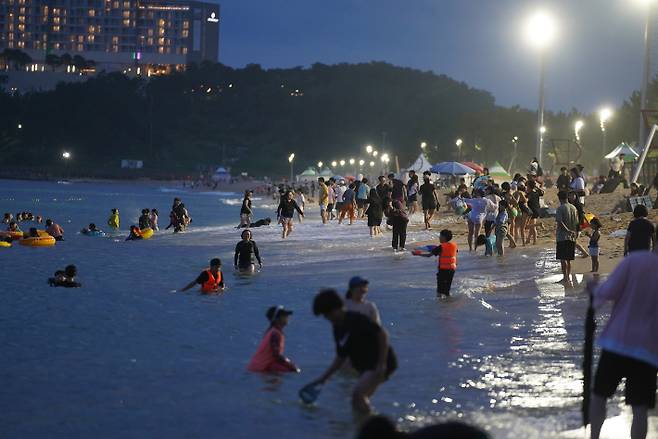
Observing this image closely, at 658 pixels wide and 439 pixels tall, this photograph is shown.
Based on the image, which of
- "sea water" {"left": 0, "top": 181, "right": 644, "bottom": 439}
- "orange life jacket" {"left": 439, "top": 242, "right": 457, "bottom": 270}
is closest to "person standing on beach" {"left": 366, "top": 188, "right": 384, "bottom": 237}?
"sea water" {"left": 0, "top": 181, "right": 644, "bottom": 439}

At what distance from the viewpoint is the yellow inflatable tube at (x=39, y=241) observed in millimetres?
29516

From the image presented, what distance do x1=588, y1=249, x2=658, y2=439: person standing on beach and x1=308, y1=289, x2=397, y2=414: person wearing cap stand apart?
1.49 metres

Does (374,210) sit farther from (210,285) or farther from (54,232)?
(210,285)

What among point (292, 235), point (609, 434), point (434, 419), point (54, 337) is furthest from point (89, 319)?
point (292, 235)

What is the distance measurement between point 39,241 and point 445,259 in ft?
57.9

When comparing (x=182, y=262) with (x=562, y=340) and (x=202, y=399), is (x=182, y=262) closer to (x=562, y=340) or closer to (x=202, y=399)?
(x=562, y=340)

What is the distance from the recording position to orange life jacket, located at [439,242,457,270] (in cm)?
1509

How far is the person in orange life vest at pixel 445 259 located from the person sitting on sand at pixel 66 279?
6.84m

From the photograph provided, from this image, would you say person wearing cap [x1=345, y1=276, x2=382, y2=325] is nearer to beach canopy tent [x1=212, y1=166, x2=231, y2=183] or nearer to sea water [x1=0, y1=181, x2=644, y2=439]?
sea water [x1=0, y1=181, x2=644, y2=439]

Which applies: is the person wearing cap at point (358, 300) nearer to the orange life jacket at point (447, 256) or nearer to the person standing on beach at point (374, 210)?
the orange life jacket at point (447, 256)

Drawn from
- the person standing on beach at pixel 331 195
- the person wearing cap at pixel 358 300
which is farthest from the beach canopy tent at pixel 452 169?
the person wearing cap at pixel 358 300

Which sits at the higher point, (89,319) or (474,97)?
(474,97)

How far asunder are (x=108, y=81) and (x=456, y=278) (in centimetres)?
18032

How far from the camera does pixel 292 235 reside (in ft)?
103
